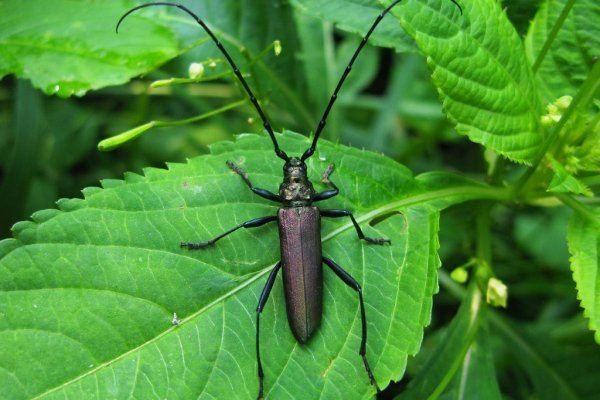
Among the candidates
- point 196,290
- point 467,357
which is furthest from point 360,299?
point 467,357

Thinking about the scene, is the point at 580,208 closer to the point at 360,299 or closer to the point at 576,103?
the point at 576,103

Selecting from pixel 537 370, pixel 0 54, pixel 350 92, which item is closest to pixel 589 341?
pixel 537 370

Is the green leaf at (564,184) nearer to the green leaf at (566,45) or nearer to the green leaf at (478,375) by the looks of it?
the green leaf at (566,45)

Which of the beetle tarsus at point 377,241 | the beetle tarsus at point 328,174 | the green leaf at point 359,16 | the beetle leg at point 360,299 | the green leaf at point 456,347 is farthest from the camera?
the green leaf at point 359,16

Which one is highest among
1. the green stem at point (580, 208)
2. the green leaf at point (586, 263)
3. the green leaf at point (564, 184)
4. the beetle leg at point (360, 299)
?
the green leaf at point (564, 184)

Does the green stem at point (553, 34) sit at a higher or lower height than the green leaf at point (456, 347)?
higher

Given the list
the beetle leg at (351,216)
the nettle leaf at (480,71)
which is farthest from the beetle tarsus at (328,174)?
the nettle leaf at (480,71)
